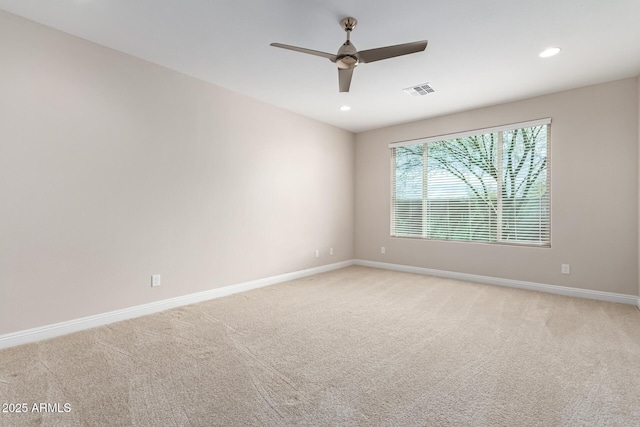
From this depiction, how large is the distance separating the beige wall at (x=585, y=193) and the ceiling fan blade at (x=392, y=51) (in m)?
2.92

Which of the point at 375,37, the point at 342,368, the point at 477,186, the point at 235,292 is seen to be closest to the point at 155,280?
the point at 235,292

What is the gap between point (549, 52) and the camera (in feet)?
9.77

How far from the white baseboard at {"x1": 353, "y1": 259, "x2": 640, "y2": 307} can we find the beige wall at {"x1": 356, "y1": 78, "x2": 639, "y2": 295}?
0.20ft

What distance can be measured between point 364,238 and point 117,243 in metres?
4.18

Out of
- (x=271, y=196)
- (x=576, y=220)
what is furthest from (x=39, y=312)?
(x=576, y=220)

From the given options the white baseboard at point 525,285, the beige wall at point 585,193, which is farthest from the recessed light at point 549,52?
the white baseboard at point 525,285

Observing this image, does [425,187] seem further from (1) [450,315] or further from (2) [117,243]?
(2) [117,243]

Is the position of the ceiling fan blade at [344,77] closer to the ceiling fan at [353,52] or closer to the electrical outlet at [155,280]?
the ceiling fan at [353,52]

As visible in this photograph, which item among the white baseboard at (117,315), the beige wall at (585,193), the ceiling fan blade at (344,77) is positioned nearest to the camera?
the white baseboard at (117,315)

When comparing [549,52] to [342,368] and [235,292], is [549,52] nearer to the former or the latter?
[342,368]

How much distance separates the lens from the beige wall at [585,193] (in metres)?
3.59

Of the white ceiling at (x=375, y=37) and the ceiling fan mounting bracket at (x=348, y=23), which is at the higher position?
the white ceiling at (x=375, y=37)

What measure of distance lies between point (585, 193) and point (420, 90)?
2468 millimetres

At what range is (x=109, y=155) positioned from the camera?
2.95m
